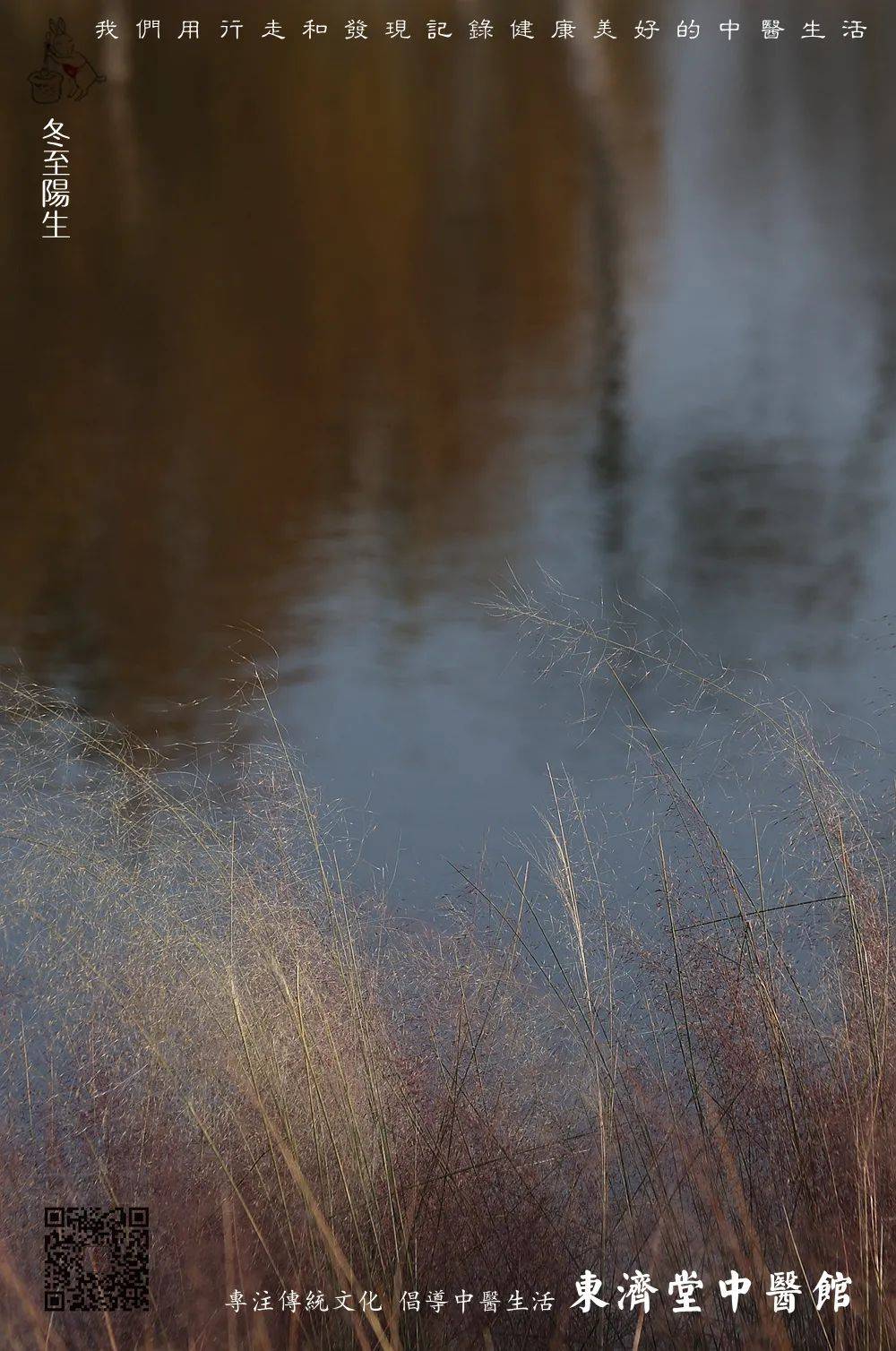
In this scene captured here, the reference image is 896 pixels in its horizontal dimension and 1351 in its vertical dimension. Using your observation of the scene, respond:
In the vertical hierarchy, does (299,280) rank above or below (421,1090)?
above

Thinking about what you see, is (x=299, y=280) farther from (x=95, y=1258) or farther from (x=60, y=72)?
(x=95, y=1258)

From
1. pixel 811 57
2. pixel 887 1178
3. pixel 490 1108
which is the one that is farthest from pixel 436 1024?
pixel 811 57

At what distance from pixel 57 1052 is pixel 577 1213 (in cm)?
68

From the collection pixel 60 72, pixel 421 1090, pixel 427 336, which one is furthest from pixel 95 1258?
pixel 427 336

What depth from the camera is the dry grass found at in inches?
57.4

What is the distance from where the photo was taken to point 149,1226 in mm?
1566

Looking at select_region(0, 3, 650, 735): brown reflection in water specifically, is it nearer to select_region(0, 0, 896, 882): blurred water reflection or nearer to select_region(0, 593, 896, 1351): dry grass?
select_region(0, 0, 896, 882): blurred water reflection

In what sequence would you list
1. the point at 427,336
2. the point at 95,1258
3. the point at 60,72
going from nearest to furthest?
the point at 95,1258 < the point at 60,72 < the point at 427,336

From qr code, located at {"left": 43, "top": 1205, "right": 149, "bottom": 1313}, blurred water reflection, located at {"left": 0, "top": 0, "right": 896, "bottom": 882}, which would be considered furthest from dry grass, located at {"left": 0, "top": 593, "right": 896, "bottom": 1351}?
blurred water reflection, located at {"left": 0, "top": 0, "right": 896, "bottom": 882}

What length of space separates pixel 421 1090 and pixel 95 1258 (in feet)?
1.37

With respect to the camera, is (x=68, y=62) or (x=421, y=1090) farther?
(x=68, y=62)

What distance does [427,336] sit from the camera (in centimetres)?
533

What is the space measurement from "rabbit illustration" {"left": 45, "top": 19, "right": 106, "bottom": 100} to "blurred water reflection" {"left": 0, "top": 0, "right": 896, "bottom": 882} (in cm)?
19

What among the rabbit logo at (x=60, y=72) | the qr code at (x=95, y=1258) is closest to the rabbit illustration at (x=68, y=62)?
the rabbit logo at (x=60, y=72)
